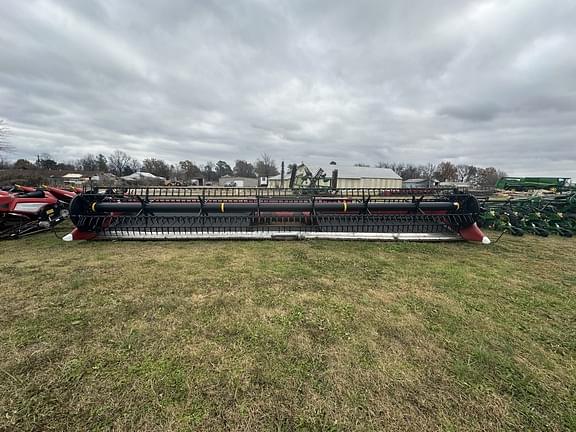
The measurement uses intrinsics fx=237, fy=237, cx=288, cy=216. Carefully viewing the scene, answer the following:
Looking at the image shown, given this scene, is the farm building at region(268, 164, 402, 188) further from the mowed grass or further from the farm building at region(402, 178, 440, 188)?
the mowed grass

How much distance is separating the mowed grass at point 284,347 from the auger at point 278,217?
1.54 metres

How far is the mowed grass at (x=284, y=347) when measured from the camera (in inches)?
57.6

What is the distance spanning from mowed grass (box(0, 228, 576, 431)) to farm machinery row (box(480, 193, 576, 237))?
373 cm

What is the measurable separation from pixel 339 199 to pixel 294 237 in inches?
55.0

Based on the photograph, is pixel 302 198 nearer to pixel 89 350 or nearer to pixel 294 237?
pixel 294 237

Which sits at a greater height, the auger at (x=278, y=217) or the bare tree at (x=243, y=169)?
the bare tree at (x=243, y=169)

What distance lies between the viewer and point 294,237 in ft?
17.5

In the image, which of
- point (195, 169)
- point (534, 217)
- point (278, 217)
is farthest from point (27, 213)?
point (195, 169)

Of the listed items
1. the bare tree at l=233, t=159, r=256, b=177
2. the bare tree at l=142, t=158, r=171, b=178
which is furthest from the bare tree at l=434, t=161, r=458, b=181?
the bare tree at l=142, t=158, r=171, b=178

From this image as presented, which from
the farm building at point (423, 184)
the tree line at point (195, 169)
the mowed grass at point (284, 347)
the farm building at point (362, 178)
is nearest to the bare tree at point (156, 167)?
the tree line at point (195, 169)

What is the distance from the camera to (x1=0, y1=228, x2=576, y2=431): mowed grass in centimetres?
146

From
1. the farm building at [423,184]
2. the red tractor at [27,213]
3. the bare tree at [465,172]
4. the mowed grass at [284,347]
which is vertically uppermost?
the bare tree at [465,172]

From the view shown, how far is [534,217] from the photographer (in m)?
7.15

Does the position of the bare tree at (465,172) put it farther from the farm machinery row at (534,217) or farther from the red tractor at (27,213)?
the red tractor at (27,213)
